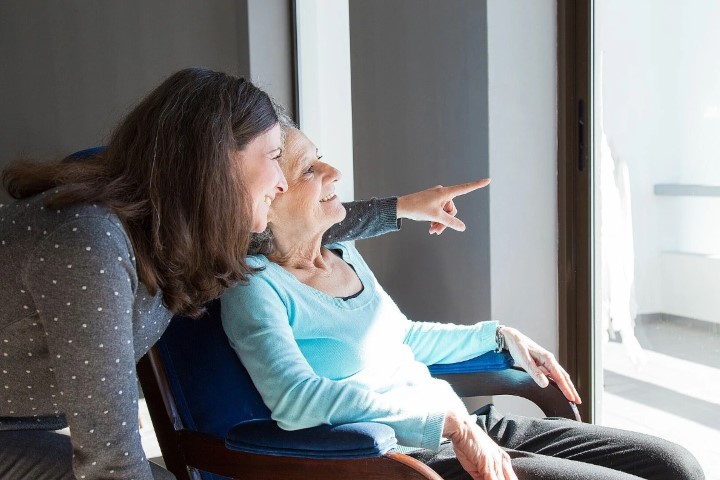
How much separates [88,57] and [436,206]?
3.10 meters

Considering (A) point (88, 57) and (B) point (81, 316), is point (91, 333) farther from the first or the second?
(A) point (88, 57)

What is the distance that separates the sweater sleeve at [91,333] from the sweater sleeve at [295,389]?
0.37 m

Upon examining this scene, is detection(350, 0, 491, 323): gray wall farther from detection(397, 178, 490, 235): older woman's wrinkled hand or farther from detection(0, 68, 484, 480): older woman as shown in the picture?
detection(0, 68, 484, 480): older woman

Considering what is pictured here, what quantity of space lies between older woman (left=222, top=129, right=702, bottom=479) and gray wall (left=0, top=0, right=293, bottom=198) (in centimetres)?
264

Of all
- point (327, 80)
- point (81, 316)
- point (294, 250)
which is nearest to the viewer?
point (81, 316)

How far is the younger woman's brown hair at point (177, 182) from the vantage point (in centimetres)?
133

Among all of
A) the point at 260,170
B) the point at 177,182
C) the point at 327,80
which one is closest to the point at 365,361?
the point at 260,170

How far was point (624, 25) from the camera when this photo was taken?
227cm

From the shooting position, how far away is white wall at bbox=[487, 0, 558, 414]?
90.8 inches

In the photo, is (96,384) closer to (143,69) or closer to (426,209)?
(426,209)

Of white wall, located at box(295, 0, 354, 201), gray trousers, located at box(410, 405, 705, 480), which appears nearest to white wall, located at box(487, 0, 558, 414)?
gray trousers, located at box(410, 405, 705, 480)

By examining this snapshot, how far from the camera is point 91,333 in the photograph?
1.20 metres

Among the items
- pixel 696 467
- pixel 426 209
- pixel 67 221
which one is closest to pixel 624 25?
pixel 426 209

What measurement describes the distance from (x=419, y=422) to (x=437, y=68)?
1.29m
